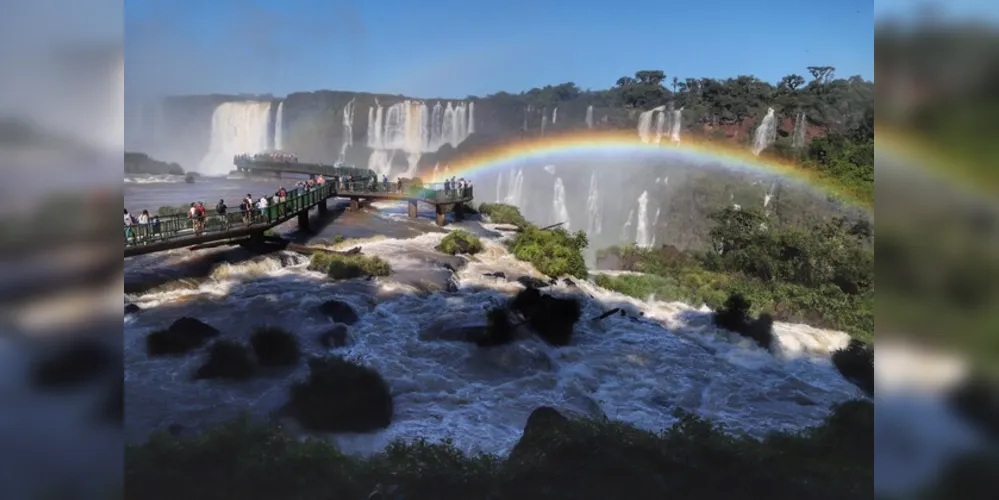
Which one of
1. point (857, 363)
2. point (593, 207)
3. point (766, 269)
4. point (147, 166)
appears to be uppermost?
point (147, 166)

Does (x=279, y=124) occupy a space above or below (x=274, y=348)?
above

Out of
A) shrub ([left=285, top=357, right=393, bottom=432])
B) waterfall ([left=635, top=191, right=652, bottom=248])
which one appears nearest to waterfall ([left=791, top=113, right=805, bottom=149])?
waterfall ([left=635, top=191, right=652, bottom=248])

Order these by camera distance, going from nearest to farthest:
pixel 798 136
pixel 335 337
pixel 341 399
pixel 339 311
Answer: pixel 341 399 < pixel 335 337 < pixel 339 311 < pixel 798 136

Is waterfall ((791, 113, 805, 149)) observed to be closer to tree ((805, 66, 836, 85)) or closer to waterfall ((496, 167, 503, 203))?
tree ((805, 66, 836, 85))

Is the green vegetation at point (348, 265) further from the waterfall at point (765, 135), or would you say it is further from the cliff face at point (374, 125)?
the waterfall at point (765, 135)

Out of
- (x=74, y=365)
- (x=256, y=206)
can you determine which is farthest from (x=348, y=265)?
(x=74, y=365)

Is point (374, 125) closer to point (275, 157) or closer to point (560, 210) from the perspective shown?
point (275, 157)
